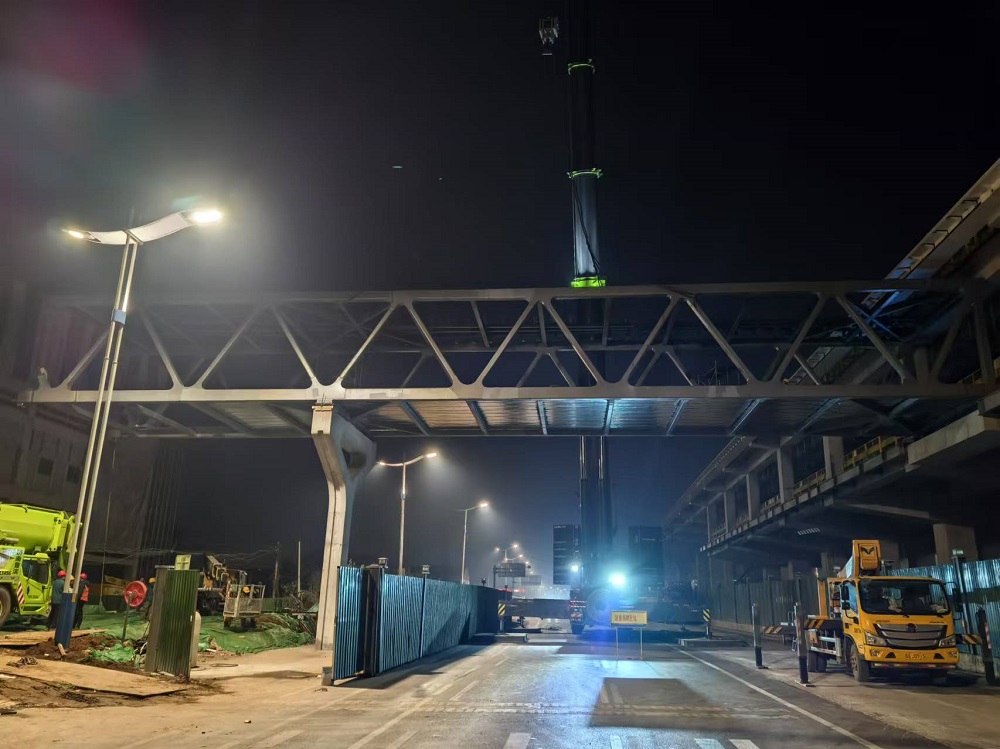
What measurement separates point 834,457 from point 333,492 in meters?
25.3

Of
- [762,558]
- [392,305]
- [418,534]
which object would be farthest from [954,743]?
[418,534]

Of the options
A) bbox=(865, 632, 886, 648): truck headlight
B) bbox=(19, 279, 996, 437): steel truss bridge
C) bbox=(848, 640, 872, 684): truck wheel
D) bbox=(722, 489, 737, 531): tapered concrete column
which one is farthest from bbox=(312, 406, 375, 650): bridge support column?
bbox=(722, 489, 737, 531): tapered concrete column

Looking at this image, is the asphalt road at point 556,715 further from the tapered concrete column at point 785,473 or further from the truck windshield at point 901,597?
the tapered concrete column at point 785,473

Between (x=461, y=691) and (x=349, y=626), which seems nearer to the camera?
(x=461, y=691)

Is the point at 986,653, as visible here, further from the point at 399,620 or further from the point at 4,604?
the point at 4,604

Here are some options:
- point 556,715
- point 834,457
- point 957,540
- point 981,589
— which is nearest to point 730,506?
point 834,457

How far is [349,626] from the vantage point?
1558 centimetres

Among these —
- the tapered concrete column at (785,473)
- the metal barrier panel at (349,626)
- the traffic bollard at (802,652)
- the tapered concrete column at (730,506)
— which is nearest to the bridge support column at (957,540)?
the tapered concrete column at (785,473)

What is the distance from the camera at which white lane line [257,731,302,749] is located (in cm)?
872

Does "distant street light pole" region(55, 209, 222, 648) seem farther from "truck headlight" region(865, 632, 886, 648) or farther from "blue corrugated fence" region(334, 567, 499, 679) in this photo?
"truck headlight" region(865, 632, 886, 648)

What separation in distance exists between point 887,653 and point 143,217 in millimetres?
20447

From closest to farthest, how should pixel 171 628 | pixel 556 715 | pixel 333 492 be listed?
1. pixel 556 715
2. pixel 171 628
3. pixel 333 492

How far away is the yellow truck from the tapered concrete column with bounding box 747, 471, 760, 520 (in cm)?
3839

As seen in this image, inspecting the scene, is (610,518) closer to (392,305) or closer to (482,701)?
(392,305)
